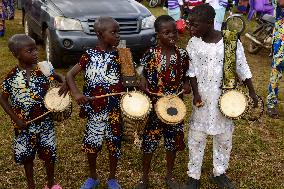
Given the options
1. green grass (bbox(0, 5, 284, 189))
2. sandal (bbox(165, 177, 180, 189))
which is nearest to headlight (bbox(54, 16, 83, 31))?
green grass (bbox(0, 5, 284, 189))

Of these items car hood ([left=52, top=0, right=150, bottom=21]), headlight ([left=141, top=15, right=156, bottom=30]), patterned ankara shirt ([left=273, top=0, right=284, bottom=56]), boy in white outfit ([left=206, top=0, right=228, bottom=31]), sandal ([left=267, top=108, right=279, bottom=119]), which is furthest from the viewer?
boy in white outfit ([left=206, top=0, right=228, bottom=31])

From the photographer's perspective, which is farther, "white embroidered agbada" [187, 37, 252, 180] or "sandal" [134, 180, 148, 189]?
"sandal" [134, 180, 148, 189]

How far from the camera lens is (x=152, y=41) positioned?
7.29m

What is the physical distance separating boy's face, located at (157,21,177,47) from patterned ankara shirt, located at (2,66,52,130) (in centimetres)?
107

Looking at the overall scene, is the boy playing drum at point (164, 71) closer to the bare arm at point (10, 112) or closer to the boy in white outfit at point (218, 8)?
the bare arm at point (10, 112)

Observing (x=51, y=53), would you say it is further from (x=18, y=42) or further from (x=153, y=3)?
(x=153, y=3)

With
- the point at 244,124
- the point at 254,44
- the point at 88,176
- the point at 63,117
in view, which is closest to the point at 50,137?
the point at 63,117

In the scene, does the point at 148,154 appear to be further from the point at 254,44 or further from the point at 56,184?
the point at 254,44

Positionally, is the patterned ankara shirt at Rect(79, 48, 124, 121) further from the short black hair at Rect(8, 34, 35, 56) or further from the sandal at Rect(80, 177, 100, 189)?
the sandal at Rect(80, 177, 100, 189)

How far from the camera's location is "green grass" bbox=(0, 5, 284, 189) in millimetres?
4332

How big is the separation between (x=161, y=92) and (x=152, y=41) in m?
3.65

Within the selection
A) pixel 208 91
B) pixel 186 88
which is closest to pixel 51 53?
pixel 186 88

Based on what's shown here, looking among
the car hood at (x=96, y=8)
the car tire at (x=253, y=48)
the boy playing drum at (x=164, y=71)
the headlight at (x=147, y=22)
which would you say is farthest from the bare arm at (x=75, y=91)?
the car tire at (x=253, y=48)

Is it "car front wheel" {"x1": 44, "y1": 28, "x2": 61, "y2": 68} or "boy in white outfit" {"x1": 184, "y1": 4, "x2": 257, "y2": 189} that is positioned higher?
"boy in white outfit" {"x1": 184, "y1": 4, "x2": 257, "y2": 189}
